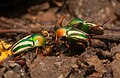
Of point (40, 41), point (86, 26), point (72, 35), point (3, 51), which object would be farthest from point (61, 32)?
point (3, 51)

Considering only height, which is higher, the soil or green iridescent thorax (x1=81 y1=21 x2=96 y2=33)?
green iridescent thorax (x1=81 y1=21 x2=96 y2=33)

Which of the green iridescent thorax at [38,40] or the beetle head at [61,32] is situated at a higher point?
the beetle head at [61,32]

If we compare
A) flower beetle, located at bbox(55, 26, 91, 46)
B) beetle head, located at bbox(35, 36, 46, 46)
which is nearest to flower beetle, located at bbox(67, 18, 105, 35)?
flower beetle, located at bbox(55, 26, 91, 46)

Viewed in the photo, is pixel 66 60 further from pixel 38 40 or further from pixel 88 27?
pixel 88 27

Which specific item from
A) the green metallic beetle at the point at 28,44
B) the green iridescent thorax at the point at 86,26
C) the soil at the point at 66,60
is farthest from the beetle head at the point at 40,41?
the green iridescent thorax at the point at 86,26

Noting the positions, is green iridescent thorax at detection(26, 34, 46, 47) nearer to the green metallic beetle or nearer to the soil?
the green metallic beetle

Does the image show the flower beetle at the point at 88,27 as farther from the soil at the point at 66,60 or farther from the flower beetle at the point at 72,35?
the flower beetle at the point at 72,35

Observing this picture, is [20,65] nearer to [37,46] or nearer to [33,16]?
[37,46]

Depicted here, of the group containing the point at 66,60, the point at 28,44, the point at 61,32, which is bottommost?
the point at 66,60
